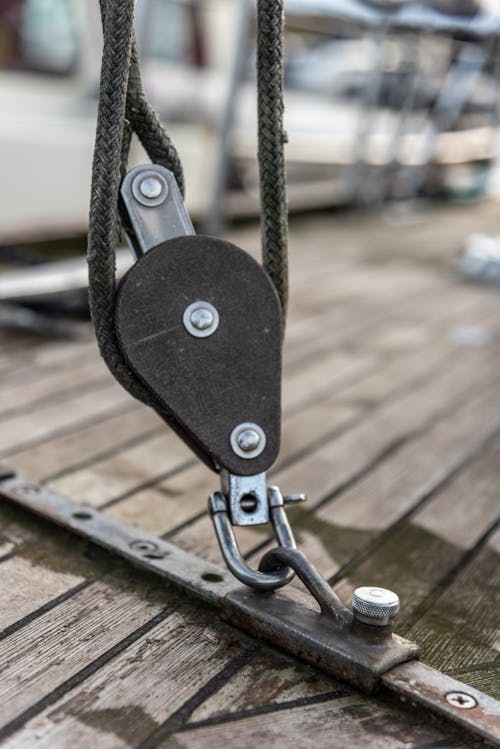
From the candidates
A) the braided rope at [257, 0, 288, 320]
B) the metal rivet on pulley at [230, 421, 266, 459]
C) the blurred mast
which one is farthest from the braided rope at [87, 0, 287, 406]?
the blurred mast

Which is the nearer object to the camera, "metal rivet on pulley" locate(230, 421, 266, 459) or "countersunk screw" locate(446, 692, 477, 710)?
"countersunk screw" locate(446, 692, 477, 710)

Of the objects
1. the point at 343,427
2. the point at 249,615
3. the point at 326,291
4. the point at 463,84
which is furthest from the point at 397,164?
the point at 249,615

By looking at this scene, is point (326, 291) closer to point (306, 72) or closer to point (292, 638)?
point (292, 638)

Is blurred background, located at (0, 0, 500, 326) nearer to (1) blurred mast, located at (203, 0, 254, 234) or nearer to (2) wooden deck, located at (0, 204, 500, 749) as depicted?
(1) blurred mast, located at (203, 0, 254, 234)

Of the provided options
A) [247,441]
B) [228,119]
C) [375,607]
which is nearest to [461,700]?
[375,607]

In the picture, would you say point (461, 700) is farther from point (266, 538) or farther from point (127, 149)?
point (127, 149)

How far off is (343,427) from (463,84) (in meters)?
4.86

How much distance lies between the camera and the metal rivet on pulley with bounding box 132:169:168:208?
1.07m

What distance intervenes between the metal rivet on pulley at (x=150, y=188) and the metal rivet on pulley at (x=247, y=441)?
10.8 inches

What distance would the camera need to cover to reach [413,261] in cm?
428

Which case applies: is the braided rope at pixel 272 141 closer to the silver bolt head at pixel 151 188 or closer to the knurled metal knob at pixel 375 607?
the silver bolt head at pixel 151 188

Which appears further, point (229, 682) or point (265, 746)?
point (229, 682)

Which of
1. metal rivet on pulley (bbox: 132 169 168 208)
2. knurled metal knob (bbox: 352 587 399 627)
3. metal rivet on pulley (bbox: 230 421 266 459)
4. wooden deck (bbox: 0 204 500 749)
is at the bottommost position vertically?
wooden deck (bbox: 0 204 500 749)

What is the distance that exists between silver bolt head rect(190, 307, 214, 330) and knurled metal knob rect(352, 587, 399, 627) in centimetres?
34
